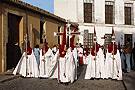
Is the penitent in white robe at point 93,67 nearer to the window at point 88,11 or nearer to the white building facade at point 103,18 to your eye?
the white building facade at point 103,18

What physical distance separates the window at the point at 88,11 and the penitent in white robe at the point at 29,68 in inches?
573

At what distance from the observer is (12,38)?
1152 cm

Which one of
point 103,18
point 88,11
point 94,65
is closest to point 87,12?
point 88,11

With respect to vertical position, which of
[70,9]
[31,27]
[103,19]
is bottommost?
[31,27]

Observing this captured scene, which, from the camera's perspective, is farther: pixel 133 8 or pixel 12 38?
pixel 133 8

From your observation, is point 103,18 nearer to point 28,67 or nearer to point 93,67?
point 93,67

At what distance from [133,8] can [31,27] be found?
16.8 meters

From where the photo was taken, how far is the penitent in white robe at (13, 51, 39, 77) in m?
9.53

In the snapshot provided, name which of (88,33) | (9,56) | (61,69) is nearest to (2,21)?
(9,56)

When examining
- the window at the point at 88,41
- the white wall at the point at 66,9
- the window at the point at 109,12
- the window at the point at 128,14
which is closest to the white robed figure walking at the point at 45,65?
the window at the point at 88,41

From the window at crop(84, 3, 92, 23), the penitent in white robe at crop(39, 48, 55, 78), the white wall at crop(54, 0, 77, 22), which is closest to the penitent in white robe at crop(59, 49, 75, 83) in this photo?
the penitent in white robe at crop(39, 48, 55, 78)

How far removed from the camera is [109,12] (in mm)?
23641

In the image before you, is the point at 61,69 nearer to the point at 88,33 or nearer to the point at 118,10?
the point at 88,33

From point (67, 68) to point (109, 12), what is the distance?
57.9 feet
